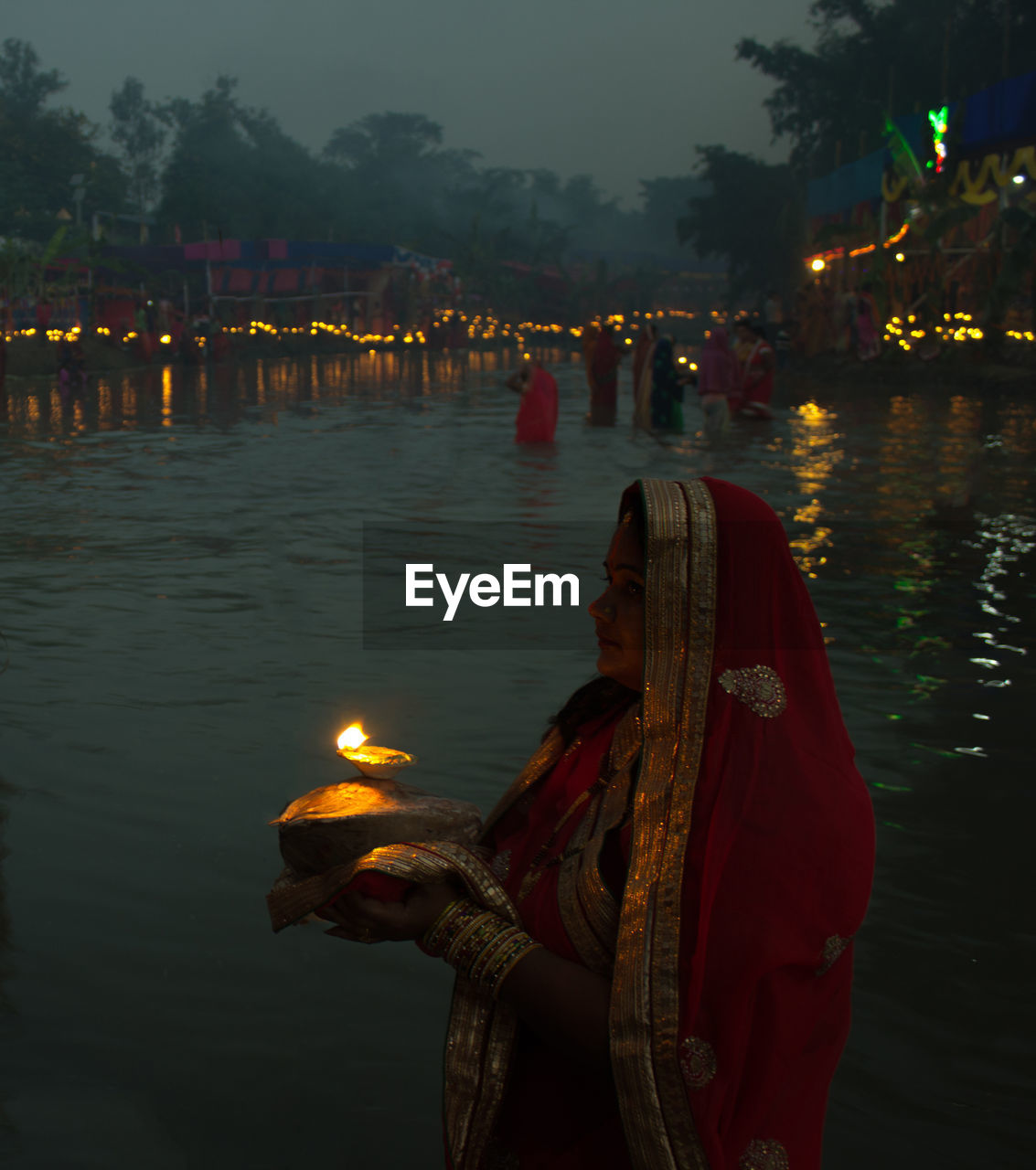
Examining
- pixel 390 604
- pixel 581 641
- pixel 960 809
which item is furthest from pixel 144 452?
pixel 960 809

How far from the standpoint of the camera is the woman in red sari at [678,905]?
1.51 meters

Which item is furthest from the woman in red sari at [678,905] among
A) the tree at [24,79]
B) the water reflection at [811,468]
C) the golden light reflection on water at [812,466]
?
the tree at [24,79]

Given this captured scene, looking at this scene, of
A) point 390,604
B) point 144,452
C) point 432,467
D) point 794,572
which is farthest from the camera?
point 144,452

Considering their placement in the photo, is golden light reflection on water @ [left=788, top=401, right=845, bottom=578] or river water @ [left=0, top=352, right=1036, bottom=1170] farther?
golden light reflection on water @ [left=788, top=401, right=845, bottom=578]

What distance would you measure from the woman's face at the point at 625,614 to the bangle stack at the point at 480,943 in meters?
0.35

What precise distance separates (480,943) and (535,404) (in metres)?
14.9

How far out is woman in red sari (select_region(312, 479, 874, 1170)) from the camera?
1512mm

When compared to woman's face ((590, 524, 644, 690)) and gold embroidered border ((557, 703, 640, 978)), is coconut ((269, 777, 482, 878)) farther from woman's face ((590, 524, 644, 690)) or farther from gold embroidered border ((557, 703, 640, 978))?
woman's face ((590, 524, 644, 690))

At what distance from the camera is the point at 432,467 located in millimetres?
14266

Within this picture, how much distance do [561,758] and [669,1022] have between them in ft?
1.50

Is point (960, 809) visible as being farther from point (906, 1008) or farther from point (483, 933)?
point (483, 933)

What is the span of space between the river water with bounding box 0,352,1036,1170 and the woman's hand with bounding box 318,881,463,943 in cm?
133

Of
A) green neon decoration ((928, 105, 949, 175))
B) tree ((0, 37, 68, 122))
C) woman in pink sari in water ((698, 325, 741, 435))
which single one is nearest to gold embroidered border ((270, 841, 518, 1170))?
woman in pink sari in water ((698, 325, 741, 435))

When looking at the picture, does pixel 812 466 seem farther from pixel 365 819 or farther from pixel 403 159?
pixel 403 159
